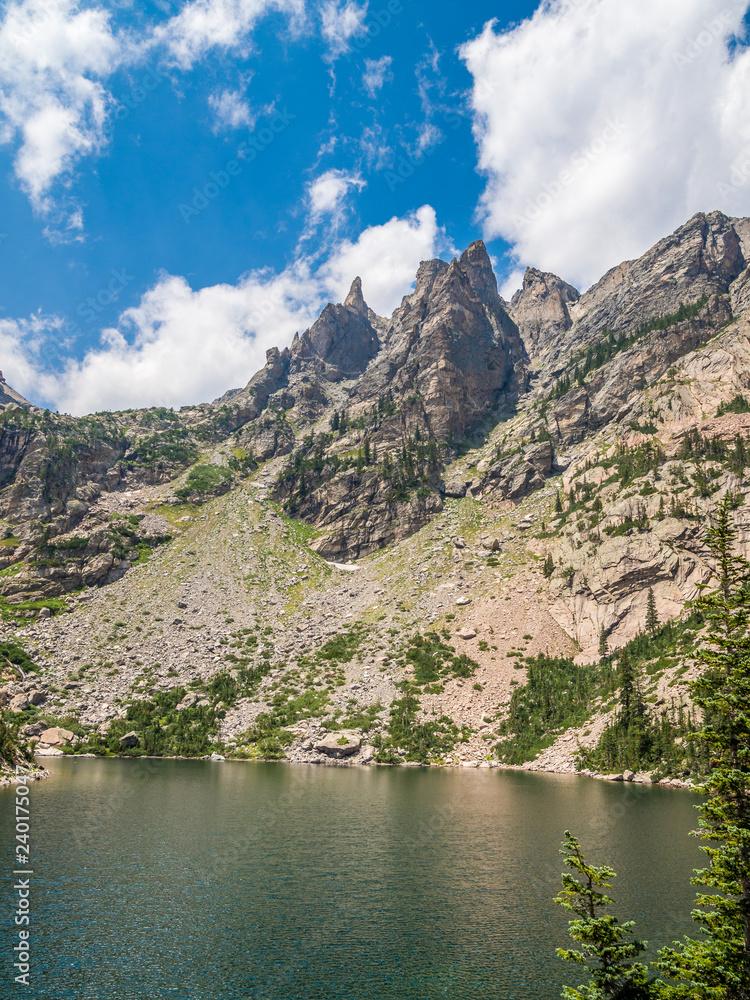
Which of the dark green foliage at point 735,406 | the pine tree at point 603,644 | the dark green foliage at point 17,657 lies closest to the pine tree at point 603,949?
the pine tree at point 603,644

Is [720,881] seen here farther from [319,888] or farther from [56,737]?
[56,737]

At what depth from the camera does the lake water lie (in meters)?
25.5

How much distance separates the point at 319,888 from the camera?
119ft

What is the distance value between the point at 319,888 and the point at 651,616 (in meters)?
94.2

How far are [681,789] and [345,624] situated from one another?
85837 mm

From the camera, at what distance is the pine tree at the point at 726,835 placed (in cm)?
1520

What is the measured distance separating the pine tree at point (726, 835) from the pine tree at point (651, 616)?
9971cm

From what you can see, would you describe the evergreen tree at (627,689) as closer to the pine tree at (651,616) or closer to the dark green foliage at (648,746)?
the dark green foliage at (648,746)

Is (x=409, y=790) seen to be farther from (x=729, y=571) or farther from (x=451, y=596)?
(x=451, y=596)

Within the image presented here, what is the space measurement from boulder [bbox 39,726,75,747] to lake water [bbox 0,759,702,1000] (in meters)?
37.4

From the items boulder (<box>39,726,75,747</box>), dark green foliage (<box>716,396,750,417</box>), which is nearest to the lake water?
boulder (<box>39,726,75,747</box>)

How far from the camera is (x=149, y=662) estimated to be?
128 m

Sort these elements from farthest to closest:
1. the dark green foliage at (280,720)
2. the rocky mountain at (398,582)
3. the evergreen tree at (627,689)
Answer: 1. the rocky mountain at (398,582)
2. the dark green foliage at (280,720)
3. the evergreen tree at (627,689)

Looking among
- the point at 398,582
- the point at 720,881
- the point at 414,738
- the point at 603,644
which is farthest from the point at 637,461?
the point at 720,881
